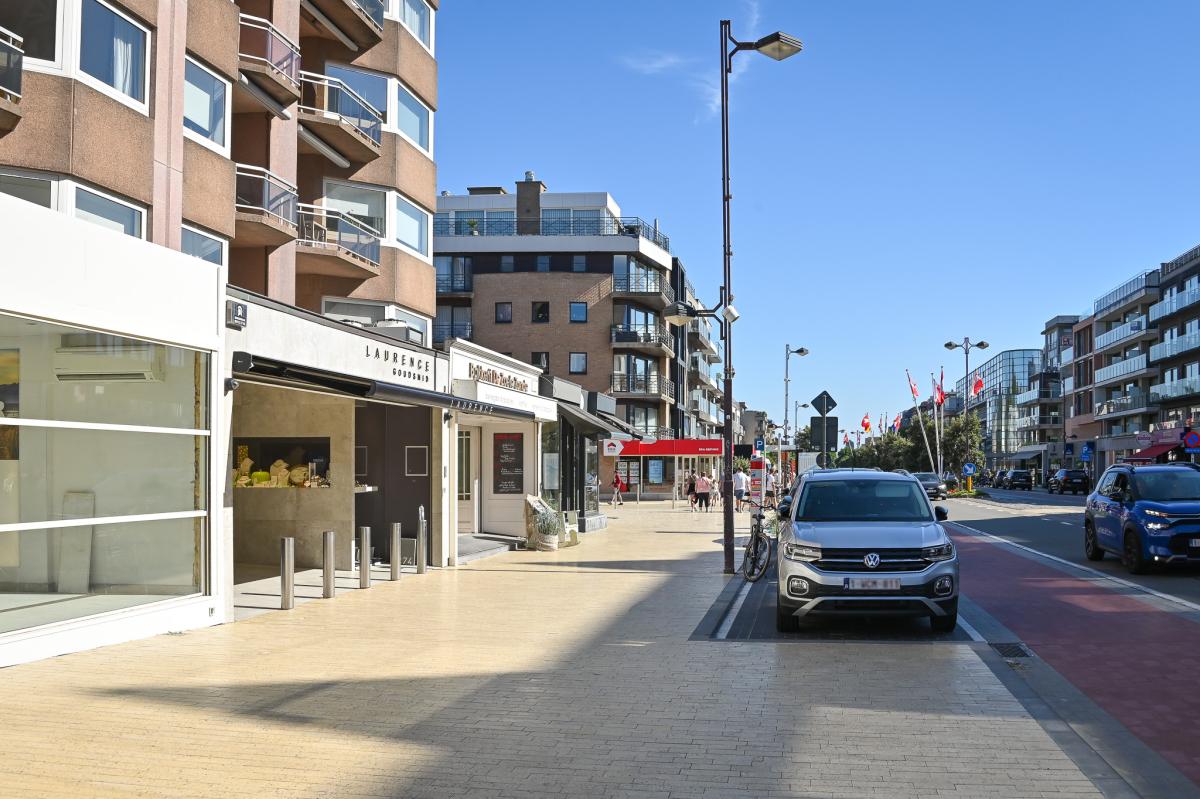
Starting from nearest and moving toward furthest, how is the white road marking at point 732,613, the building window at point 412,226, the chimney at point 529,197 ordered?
1. the white road marking at point 732,613
2. the building window at point 412,226
3. the chimney at point 529,197

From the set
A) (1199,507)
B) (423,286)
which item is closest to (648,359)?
(423,286)

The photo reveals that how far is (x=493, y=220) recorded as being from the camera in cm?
6725

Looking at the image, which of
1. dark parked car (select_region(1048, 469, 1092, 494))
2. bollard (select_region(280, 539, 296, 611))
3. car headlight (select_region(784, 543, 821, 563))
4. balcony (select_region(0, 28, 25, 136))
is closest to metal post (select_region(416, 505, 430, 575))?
bollard (select_region(280, 539, 296, 611))

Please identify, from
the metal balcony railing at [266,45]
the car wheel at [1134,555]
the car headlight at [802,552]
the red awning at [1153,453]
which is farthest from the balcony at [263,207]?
the red awning at [1153,453]

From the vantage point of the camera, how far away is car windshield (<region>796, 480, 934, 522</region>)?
41.9 ft

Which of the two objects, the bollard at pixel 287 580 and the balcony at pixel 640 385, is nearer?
the bollard at pixel 287 580

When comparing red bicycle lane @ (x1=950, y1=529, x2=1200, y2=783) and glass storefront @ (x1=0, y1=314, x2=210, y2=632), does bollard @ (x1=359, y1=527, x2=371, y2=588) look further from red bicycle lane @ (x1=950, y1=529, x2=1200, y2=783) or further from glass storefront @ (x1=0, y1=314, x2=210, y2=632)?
red bicycle lane @ (x1=950, y1=529, x2=1200, y2=783)

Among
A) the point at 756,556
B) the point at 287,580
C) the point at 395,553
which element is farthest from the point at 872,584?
the point at 395,553

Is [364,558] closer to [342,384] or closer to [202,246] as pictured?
[342,384]

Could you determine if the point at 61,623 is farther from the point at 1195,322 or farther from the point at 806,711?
the point at 1195,322

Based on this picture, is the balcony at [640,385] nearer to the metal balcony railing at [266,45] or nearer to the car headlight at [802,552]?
the metal balcony railing at [266,45]

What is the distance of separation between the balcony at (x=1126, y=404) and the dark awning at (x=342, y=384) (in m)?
69.9

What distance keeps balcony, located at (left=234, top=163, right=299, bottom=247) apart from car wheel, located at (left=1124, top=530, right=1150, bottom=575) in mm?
14594

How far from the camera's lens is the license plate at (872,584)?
37.4 feet
